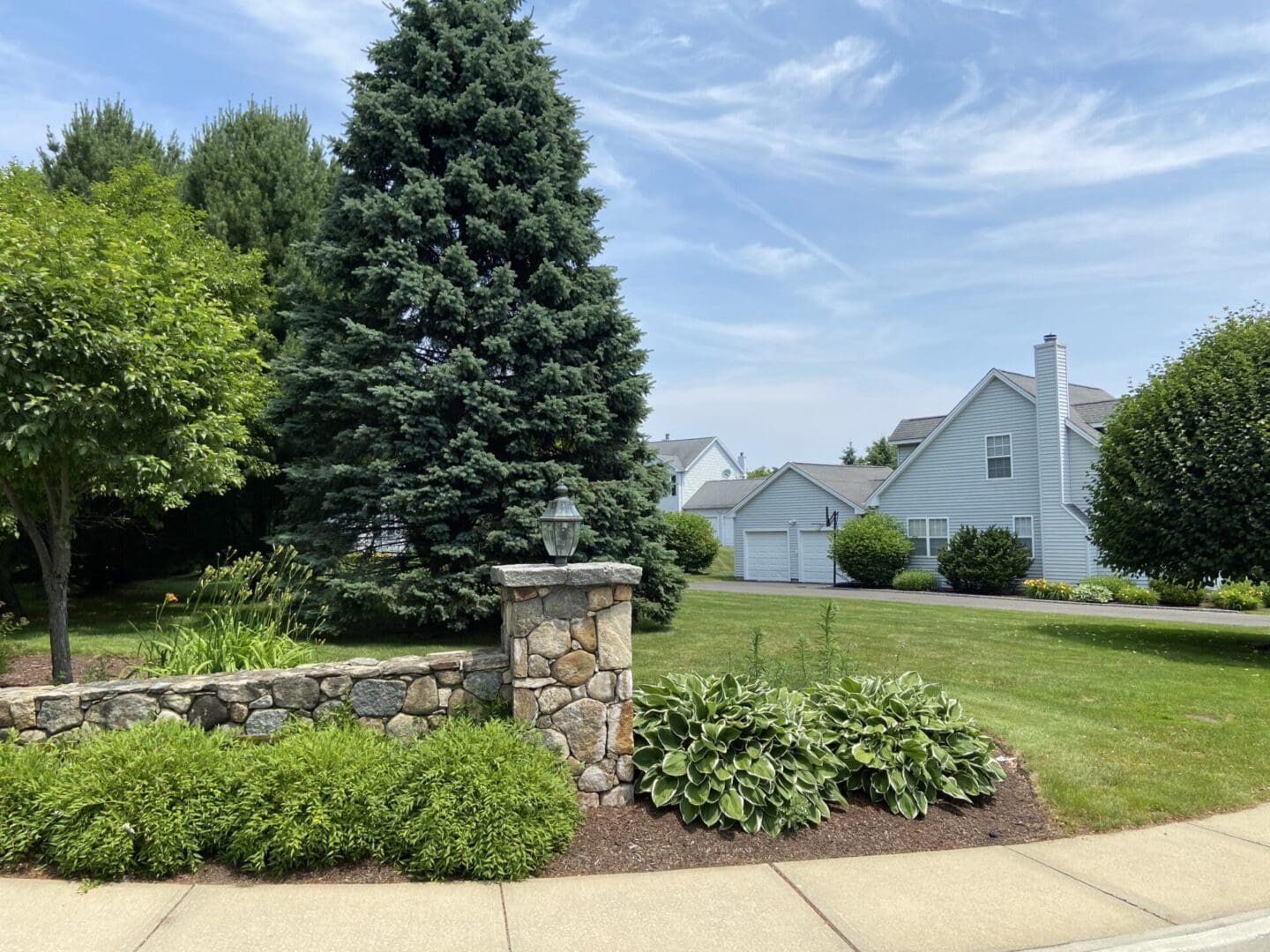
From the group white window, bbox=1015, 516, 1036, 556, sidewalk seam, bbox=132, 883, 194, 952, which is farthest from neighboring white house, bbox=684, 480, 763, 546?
sidewalk seam, bbox=132, 883, 194, 952

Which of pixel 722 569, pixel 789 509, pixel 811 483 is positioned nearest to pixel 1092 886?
pixel 811 483

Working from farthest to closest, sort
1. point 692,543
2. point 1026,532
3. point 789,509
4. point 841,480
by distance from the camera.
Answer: point 692,543, point 841,480, point 789,509, point 1026,532

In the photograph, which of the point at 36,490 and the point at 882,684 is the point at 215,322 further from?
the point at 882,684

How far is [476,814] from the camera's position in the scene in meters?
4.11

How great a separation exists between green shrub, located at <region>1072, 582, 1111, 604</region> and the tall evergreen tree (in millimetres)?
14954

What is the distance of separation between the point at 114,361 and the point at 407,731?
3.85m

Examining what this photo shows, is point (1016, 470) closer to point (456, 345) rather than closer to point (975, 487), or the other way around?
point (975, 487)

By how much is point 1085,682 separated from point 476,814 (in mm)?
7657

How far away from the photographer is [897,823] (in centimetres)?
484

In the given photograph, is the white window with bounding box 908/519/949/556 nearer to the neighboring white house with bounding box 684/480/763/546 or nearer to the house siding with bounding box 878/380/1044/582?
the house siding with bounding box 878/380/1044/582

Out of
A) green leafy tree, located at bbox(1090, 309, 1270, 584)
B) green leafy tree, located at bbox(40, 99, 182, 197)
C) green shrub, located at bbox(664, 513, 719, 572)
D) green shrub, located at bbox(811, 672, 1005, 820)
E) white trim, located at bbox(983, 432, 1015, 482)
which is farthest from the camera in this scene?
green shrub, located at bbox(664, 513, 719, 572)

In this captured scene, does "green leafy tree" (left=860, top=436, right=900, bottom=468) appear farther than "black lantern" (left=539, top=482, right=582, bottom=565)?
Yes

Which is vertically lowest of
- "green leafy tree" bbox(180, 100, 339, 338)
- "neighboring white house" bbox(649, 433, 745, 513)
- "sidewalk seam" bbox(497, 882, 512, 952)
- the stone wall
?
"sidewalk seam" bbox(497, 882, 512, 952)

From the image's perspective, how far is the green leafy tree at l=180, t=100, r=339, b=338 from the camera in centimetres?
1571
